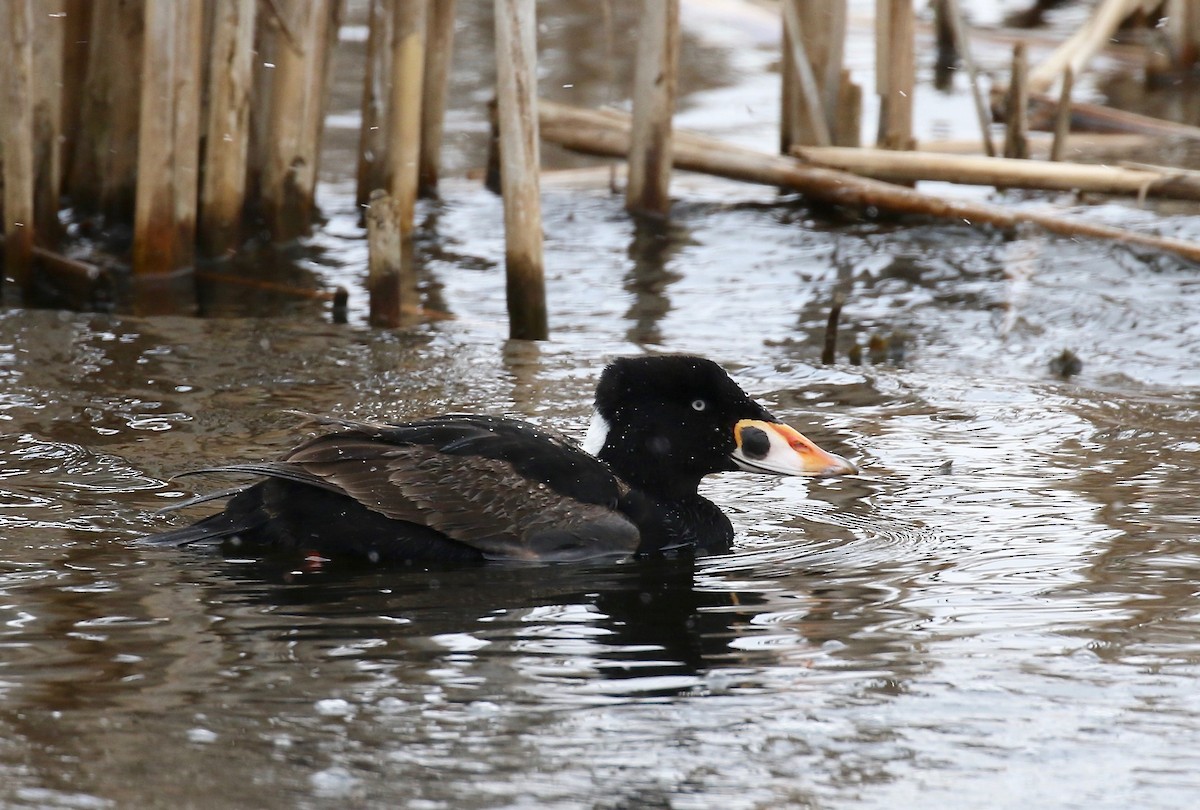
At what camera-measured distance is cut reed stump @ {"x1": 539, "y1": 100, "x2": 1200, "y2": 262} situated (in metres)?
8.96

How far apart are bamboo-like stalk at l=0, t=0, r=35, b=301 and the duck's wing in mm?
3339

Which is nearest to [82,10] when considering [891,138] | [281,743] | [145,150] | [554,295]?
[145,150]

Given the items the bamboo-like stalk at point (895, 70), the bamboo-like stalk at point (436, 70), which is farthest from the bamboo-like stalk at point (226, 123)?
the bamboo-like stalk at point (895, 70)

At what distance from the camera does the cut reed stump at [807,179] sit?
896 cm

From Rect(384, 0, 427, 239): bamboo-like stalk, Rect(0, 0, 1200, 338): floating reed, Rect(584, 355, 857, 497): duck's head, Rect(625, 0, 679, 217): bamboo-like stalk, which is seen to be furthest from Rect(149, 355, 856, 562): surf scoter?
Rect(625, 0, 679, 217): bamboo-like stalk

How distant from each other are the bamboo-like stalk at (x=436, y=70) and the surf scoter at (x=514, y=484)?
4.88m

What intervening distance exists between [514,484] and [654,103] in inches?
185

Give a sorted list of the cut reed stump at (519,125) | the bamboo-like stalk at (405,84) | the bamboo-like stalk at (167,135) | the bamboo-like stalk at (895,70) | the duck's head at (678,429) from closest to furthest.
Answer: the duck's head at (678,429) → the cut reed stump at (519,125) → the bamboo-like stalk at (167,135) → the bamboo-like stalk at (405,84) → the bamboo-like stalk at (895,70)

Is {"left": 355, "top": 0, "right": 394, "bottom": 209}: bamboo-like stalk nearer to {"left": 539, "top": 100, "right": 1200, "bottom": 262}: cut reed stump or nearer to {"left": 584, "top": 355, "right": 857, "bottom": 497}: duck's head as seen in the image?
{"left": 539, "top": 100, "right": 1200, "bottom": 262}: cut reed stump

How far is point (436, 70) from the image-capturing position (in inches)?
407

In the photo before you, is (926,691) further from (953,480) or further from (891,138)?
(891,138)

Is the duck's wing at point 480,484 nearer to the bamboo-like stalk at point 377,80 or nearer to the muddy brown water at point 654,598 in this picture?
the muddy brown water at point 654,598

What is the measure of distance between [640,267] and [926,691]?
6.31 m

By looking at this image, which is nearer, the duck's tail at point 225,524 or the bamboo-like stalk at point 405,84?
the duck's tail at point 225,524
